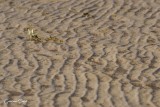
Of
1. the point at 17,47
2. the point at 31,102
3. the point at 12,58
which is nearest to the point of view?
the point at 31,102

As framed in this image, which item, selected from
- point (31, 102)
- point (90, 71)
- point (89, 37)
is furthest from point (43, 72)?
point (89, 37)

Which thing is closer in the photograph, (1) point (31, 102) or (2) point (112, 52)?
(1) point (31, 102)

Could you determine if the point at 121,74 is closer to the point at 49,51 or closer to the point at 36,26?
the point at 49,51

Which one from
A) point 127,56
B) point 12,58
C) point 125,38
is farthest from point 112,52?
point 12,58

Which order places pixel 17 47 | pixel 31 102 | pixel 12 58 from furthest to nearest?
pixel 17 47 → pixel 12 58 → pixel 31 102

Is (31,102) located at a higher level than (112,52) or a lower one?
higher

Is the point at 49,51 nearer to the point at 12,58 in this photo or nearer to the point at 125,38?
the point at 12,58
